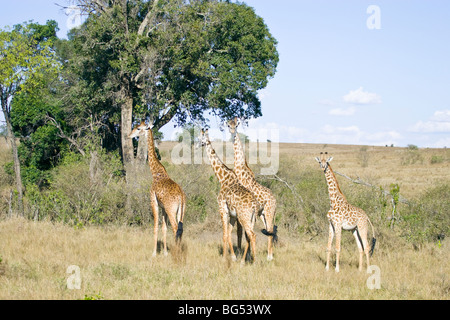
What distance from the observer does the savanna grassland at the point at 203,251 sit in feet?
26.0

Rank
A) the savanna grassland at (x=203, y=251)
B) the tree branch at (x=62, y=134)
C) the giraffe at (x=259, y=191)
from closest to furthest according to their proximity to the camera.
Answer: the savanna grassland at (x=203, y=251), the giraffe at (x=259, y=191), the tree branch at (x=62, y=134)

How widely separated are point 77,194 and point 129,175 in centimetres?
233

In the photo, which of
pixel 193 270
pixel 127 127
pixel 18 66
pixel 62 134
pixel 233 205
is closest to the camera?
pixel 193 270

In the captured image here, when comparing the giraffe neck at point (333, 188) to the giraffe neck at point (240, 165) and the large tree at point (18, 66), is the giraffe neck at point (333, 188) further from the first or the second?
the large tree at point (18, 66)

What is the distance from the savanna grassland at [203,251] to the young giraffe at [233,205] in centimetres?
58

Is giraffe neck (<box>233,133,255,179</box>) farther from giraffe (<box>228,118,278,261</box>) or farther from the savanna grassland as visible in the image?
the savanna grassland

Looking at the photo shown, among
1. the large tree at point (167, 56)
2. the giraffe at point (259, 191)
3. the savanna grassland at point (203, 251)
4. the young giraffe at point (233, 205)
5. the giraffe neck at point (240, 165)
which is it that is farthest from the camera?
the large tree at point (167, 56)

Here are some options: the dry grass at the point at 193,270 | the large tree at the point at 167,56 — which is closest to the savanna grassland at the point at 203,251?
the dry grass at the point at 193,270

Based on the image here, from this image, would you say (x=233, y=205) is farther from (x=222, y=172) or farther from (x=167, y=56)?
(x=167, y=56)

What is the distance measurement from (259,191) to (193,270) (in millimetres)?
2334

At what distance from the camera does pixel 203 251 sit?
11000 millimetres

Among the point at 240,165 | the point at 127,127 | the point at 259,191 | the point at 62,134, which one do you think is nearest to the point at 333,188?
the point at 259,191

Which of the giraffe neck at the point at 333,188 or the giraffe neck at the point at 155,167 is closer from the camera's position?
the giraffe neck at the point at 333,188
